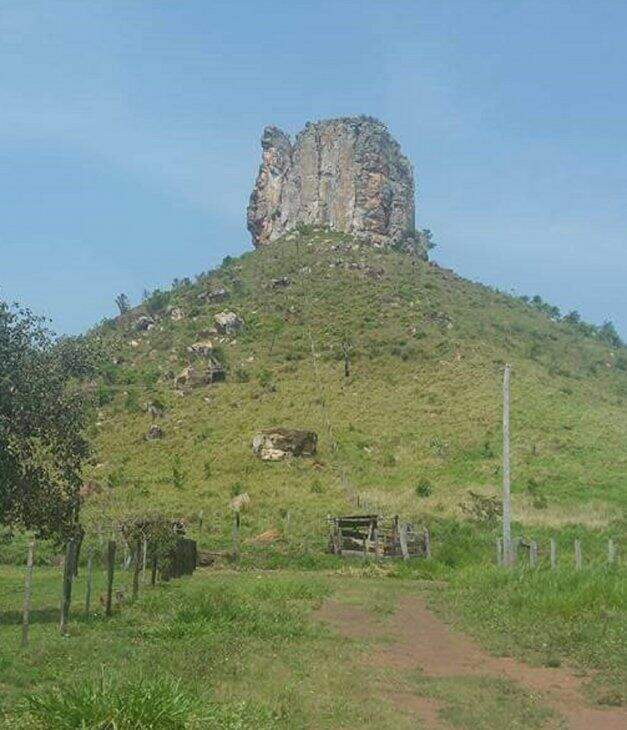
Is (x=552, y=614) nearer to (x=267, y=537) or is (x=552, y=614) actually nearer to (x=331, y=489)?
(x=267, y=537)

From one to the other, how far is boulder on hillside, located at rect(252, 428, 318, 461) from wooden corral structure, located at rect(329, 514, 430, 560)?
19.9 metres

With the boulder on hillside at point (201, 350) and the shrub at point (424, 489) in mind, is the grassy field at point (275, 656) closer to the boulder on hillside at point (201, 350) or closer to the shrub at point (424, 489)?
the shrub at point (424, 489)

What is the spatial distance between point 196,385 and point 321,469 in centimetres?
2207

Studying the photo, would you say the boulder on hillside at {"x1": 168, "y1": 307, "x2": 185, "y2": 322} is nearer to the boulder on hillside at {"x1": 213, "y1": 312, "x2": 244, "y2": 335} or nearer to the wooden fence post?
the boulder on hillside at {"x1": 213, "y1": 312, "x2": 244, "y2": 335}

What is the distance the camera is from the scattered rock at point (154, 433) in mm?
66062

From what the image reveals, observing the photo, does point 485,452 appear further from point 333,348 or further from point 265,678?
point 265,678

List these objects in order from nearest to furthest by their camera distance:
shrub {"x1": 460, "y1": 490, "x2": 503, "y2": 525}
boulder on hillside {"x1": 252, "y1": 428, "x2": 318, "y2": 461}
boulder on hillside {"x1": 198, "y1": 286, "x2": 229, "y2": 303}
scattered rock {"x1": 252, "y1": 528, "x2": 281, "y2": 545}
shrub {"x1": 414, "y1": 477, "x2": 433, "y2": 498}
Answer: scattered rock {"x1": 252, "y1": 528, "x2": 281, "y2": 545}
shrub {"x1": 460, "y1": 490, "x2": 503, "y2": 525}
shrub {"x1": 414, "y1": 477, "x2": 433, "y2": 498}
boulder on hillside {"x1": 252, "y1": 428, "x2": 318, "y2": 461}
boulder on hillside {"x1": 198, "y1": 286, "x2": 229, "y2": 303}

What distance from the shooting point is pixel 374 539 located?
123 ft

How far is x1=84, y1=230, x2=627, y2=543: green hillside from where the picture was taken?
50.1 m

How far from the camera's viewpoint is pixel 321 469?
5703 centimetres

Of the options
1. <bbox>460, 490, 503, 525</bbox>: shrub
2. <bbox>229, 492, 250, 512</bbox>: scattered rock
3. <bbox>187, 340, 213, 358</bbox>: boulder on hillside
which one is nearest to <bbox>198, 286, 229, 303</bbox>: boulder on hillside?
<bbox>187, 340, 213, 358</bbox>: boulder on hillside

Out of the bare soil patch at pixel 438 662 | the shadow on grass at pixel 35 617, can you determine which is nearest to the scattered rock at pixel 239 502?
the bare soil patch at pixel 438 662

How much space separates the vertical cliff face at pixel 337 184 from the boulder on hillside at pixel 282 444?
59.2m

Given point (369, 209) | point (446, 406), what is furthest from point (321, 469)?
point (369, 209)
